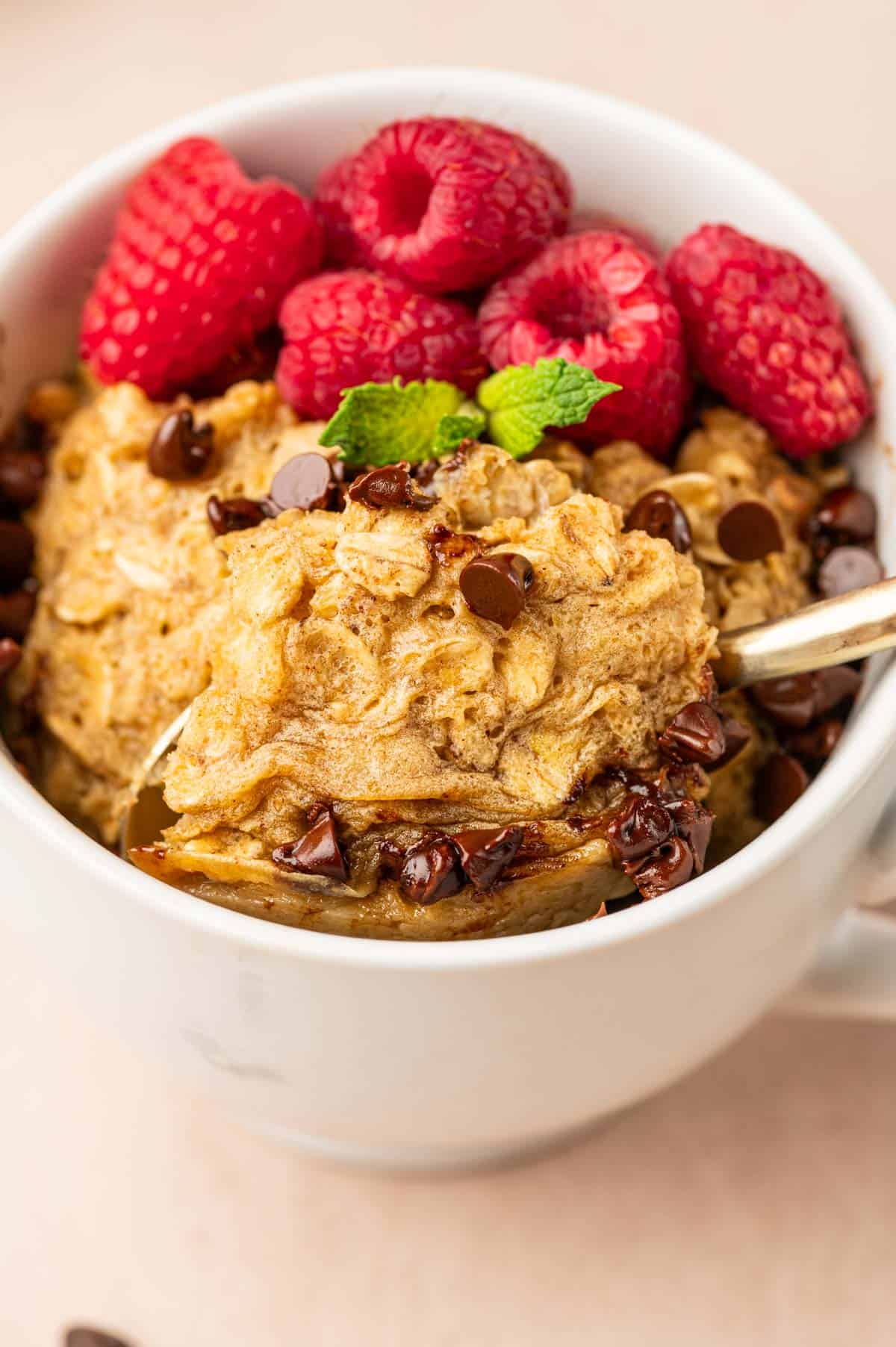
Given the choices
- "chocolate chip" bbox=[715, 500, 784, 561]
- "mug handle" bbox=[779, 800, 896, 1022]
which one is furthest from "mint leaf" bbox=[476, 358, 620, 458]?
"mug handle" bbox=[779, 800, 896, 1022]

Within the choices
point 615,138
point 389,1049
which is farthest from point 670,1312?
point 615,138

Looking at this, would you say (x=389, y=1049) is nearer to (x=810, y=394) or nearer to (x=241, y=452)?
(x=241, y=452)

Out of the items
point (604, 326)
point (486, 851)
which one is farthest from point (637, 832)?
point (604, 326)

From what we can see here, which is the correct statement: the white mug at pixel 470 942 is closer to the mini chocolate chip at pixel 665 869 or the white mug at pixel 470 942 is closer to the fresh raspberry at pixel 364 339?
the mini chocolate chip at pixel 665 869

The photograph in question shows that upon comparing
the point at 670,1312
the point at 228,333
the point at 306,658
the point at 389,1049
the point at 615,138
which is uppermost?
the point at 615,138

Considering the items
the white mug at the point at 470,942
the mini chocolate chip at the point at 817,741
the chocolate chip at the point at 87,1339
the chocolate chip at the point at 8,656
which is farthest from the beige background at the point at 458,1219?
the mini chocolate chip at the point at 817,741

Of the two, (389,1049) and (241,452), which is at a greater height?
(241,452)
